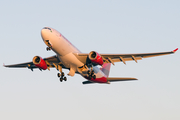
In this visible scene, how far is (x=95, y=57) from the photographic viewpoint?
37719 mm

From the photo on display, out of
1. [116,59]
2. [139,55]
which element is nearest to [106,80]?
[116,59]

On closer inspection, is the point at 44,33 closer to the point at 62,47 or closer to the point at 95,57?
the point at 62,47

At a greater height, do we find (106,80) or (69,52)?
(69,52)

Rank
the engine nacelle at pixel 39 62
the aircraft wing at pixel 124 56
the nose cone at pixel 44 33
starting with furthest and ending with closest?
the engine nacelle at pixel 39 62
the aircraft wing at pixel 124 56
the nose cone at pixel 44 33

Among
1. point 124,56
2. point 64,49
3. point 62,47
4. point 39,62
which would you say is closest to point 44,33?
point 62,47

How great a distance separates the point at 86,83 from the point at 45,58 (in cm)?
905

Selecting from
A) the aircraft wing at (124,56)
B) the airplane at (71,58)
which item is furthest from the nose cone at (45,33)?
the aircraft wing at (124,56)

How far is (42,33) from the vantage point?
35.4m

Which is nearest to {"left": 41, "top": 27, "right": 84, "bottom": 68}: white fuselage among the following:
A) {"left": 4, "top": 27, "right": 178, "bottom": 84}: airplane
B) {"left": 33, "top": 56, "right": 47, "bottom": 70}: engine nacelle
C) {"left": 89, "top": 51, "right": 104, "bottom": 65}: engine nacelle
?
{"left": 4, "top": 27, "right": 178, "bottom": 84}: airplane

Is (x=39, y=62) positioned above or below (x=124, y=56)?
below

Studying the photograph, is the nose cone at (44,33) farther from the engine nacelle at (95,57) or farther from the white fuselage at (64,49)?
the engine nacelle at (95,57)

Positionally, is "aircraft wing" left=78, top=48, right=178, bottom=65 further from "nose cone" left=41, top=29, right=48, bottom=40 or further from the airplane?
"nose cone" left=41, top=29, right=48, bottom=40

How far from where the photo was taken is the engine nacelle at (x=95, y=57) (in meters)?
37.7

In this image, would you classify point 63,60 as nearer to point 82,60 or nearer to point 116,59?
point 82,60
